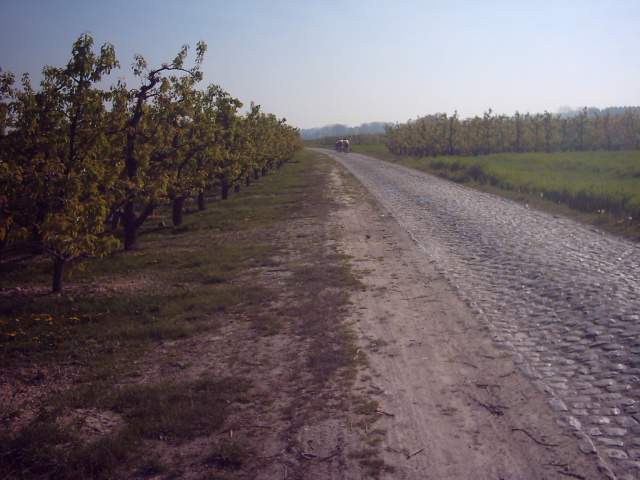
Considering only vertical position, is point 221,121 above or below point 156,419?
above

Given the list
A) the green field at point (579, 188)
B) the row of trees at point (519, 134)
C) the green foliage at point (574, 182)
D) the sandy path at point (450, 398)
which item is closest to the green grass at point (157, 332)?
the sandy path at point (450, 398)

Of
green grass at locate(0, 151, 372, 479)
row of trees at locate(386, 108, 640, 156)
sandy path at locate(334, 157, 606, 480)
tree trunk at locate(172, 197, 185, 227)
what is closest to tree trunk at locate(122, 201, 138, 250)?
green grass at locate(0, 151, 372, 479)

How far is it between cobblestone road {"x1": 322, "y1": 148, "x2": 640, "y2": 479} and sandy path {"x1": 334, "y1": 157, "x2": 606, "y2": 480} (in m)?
0.22

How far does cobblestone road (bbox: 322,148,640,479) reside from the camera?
16.0ft

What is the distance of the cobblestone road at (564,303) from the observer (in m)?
4.88

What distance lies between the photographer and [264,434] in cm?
485

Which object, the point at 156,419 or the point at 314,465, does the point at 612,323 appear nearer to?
the point at 314,465

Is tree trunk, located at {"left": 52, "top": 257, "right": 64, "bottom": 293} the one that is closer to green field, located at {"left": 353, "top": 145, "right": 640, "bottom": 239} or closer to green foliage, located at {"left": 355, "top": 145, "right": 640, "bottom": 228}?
green field, located at {"left": 353, "top": 145, "right": 640, "bottom": 239}

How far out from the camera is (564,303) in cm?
799

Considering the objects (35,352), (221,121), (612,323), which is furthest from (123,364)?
(221,121)

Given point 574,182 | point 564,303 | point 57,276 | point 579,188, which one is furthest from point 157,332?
point 574,182

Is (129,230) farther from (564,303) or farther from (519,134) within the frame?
(519,134)

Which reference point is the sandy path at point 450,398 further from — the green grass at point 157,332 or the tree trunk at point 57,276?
the tree trunk at point 57,276

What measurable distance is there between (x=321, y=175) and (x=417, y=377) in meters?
31.1
